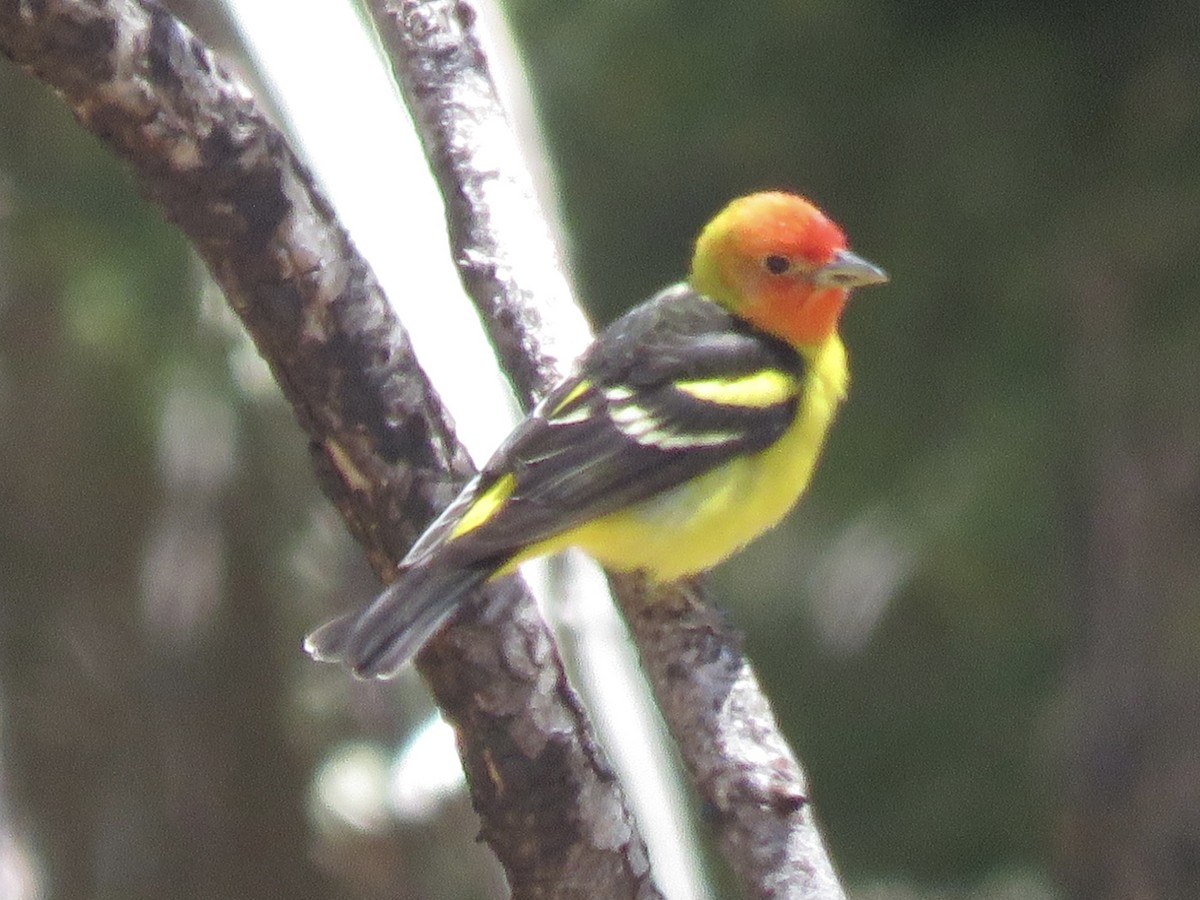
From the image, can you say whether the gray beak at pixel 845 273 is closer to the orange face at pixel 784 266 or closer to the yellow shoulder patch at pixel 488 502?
the orange face at pixel 784 266

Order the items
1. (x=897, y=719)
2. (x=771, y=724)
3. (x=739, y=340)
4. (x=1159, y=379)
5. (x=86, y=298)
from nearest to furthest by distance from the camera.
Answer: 1. (x=771, y=724)
2. (x=739, y=340)
3. (x=86, y=298)
4. (x=1159, y=379)
5. (x=897, y=719)

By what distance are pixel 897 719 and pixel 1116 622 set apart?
0.84 meters

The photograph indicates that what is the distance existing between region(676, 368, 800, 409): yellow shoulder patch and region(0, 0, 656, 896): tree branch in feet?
4.39

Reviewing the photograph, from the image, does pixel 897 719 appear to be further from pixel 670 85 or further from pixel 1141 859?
pixel 670 85

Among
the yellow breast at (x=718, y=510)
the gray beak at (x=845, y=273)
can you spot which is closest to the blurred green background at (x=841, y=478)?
the gray beak at (x=845, y=273)

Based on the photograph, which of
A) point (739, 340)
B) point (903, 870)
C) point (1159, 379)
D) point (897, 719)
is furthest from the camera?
point (897, 719)

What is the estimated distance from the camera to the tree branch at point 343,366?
6.94 ft

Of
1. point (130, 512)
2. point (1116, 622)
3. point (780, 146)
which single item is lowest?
point (1116, 622)

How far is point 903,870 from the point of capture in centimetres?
513

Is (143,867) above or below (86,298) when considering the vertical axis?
below

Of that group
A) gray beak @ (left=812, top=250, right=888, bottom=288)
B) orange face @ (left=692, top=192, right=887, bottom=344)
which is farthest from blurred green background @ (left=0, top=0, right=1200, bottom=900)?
gray beak @ (left=812, top=250, right=888, bottom=288)

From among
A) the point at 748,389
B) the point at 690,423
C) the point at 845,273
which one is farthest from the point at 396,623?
the point at 845,273

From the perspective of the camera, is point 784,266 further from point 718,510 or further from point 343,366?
point 343,366

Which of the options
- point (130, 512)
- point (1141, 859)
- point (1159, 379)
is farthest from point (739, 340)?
point (130, 512)
